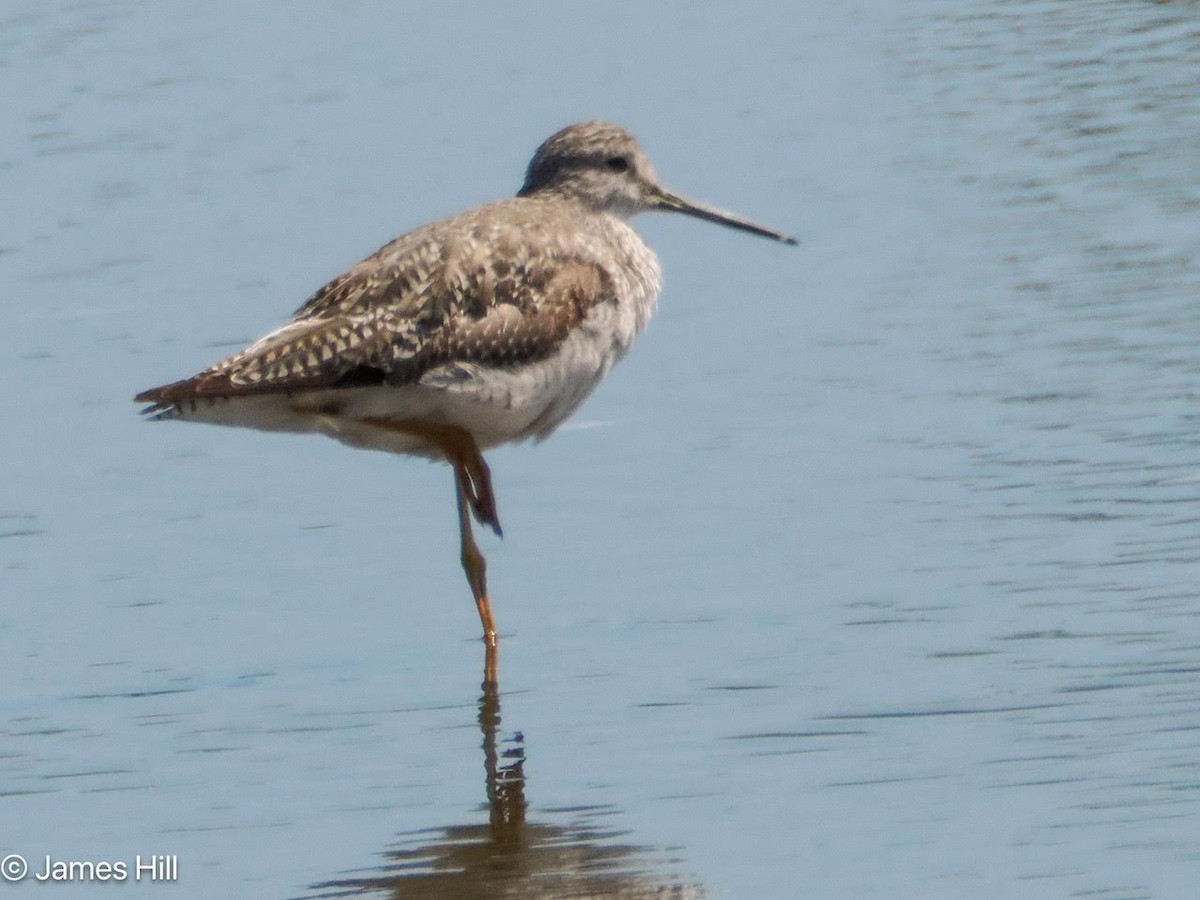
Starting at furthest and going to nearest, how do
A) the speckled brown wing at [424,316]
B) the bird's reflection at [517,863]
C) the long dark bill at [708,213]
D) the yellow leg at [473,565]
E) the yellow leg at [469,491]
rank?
the long dark bill at [708,213] < the yellow leg at [469,491] < the yellow leg at [473,565] < the speckled brown wing at [424,316] < the bird's reflection at [517,863]

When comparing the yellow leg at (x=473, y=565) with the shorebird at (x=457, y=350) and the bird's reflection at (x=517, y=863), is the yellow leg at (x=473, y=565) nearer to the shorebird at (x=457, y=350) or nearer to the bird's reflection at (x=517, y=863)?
the shorebird at (x=457, y=350)

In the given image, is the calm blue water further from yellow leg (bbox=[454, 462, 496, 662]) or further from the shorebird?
the shorebird

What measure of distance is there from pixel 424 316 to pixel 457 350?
6.9 inches

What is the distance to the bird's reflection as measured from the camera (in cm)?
702

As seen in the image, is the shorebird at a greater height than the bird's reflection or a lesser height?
greater

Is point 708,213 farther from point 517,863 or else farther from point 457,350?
point 517,863

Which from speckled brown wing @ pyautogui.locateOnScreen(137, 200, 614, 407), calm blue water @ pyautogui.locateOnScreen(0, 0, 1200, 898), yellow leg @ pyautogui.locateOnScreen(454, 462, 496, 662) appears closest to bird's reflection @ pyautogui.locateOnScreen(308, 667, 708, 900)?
calm blue water @ pyautogui.locateOnScreen(0, 0, 1200, 898)

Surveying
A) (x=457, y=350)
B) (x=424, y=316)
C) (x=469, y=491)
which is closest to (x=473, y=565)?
(x=469, y=491)

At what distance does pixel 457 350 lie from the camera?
355 inches

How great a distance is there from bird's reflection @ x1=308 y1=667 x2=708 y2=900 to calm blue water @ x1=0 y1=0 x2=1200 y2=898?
20 millimetres

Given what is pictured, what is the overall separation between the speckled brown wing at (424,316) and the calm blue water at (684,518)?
101 cm

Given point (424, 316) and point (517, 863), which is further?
point (424, 316)

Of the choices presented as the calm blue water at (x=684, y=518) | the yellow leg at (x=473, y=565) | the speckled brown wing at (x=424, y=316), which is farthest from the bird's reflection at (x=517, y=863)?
the speckled brown wing at (x=424, y=316)

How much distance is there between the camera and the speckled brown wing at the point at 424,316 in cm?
879
